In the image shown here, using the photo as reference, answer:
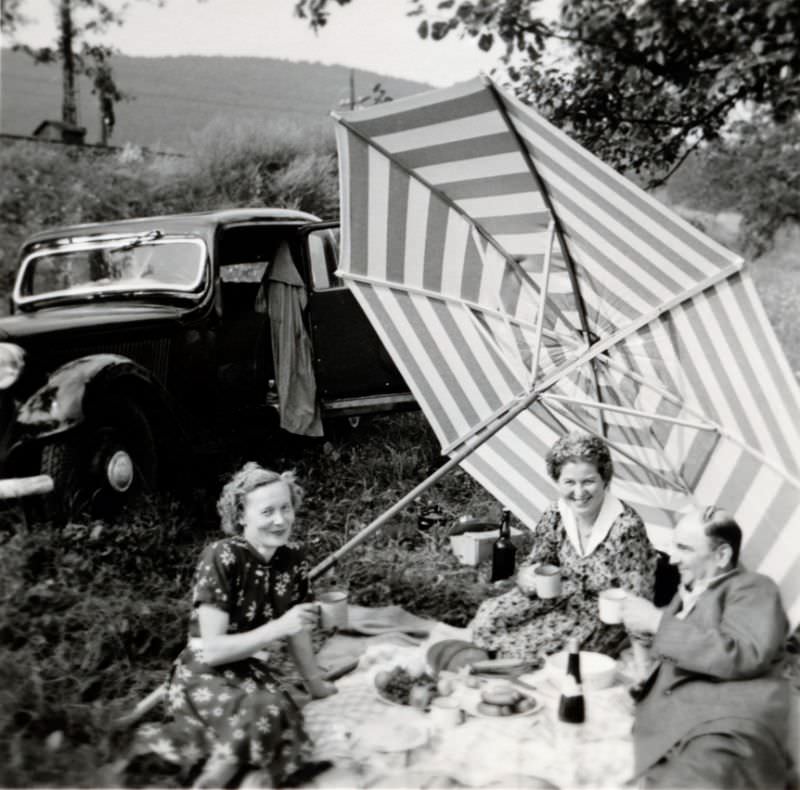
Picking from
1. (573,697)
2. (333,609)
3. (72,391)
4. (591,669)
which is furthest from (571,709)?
(72,391)

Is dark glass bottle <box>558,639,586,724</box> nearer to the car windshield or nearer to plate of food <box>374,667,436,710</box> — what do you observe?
plate of food <box>374,667,436,710</box>

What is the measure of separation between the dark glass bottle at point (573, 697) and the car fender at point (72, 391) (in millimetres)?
1956

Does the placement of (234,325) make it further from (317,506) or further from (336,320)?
(317,506)

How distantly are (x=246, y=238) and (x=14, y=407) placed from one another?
157 cm

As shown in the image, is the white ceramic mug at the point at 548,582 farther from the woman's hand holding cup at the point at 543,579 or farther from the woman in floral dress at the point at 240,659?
the woman in floral dress at the point at 240,659

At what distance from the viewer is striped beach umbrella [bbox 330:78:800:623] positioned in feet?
7.66

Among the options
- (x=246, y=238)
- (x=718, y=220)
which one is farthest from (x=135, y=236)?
(x=718, y=220)

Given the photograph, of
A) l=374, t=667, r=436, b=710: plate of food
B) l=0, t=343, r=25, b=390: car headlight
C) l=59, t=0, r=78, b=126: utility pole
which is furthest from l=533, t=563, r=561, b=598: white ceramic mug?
l=59, t=0, r=78, b=126: utility pole

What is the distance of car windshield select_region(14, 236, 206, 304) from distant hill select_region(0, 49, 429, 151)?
0.53 m

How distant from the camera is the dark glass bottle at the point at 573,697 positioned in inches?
95.0

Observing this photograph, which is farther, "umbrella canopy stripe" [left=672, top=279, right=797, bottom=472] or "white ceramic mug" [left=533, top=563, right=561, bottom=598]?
"white ceramic mug" [left=533, top=563, right=561, bottom=598]

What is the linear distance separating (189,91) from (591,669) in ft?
9.38

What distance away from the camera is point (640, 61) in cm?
398

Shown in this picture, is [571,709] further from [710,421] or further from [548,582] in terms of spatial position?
[710,421]
